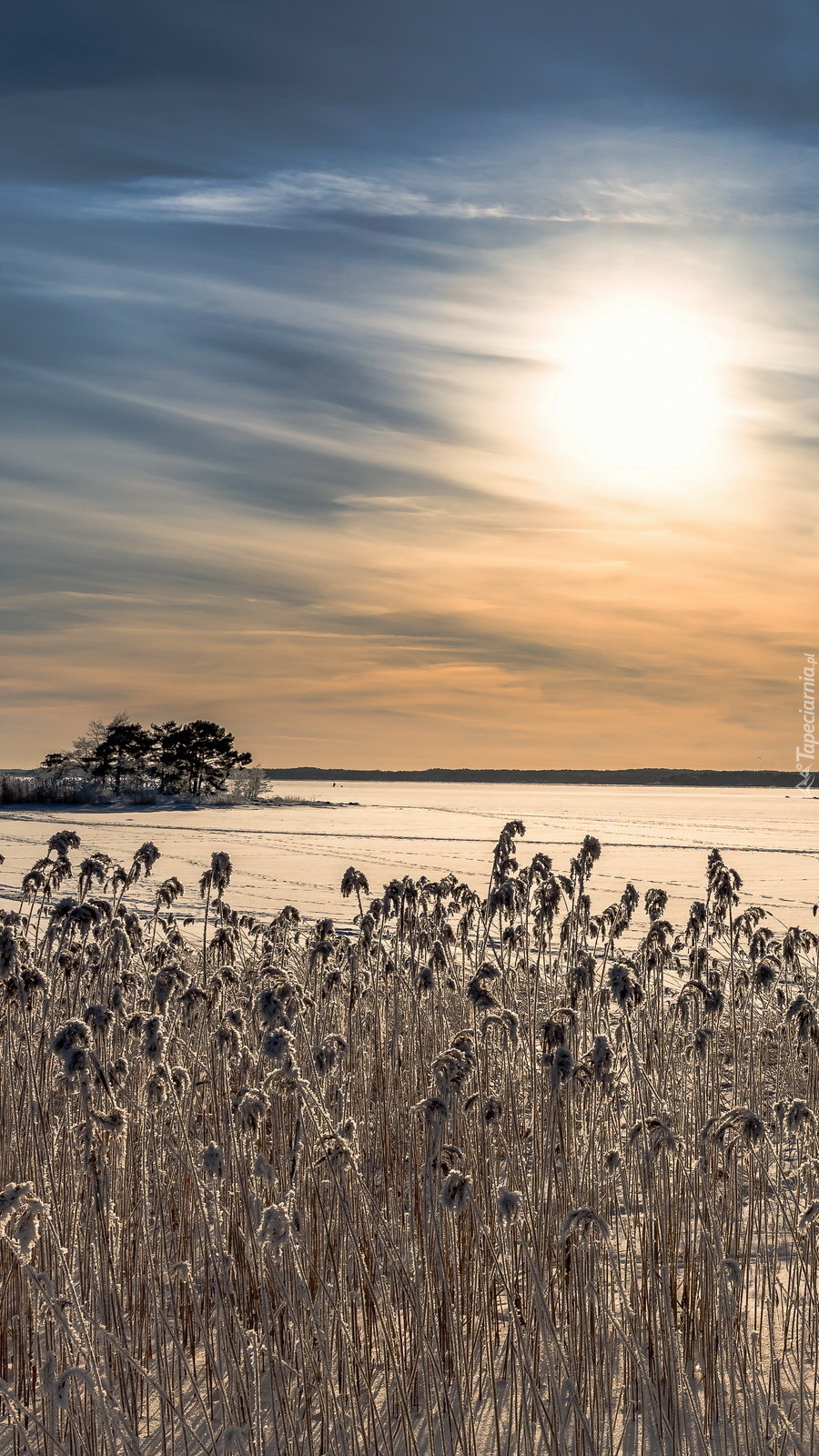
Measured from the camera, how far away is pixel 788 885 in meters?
22.0

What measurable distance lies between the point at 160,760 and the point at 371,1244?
58.5 metres

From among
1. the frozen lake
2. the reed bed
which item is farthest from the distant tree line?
the reed bed

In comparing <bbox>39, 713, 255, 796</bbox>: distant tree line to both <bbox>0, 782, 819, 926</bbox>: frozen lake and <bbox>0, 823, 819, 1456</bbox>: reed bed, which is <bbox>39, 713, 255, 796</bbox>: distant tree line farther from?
<bbox>0, 823, 819, 1456</bbox>: reed bed

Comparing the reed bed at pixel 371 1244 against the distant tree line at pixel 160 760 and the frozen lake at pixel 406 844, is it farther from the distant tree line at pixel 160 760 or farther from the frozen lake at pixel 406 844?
the distant tree line at pixel 160 760

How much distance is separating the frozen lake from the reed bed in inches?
432

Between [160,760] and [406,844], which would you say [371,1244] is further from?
[160,760]

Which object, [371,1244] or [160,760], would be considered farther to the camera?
[160,760]

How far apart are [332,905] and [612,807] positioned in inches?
2040

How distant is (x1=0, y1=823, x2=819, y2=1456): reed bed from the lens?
11.4 ft

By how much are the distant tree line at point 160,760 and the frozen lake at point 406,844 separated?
15.3 ft

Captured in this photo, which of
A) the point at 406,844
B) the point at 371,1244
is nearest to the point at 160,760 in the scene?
the point at 406,844

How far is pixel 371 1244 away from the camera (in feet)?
14.2

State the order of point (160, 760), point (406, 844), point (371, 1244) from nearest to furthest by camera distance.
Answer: point (371, 1244)
point (406, 844)
point (160, 760)

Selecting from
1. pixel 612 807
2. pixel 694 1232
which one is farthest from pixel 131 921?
pixel 612 807
